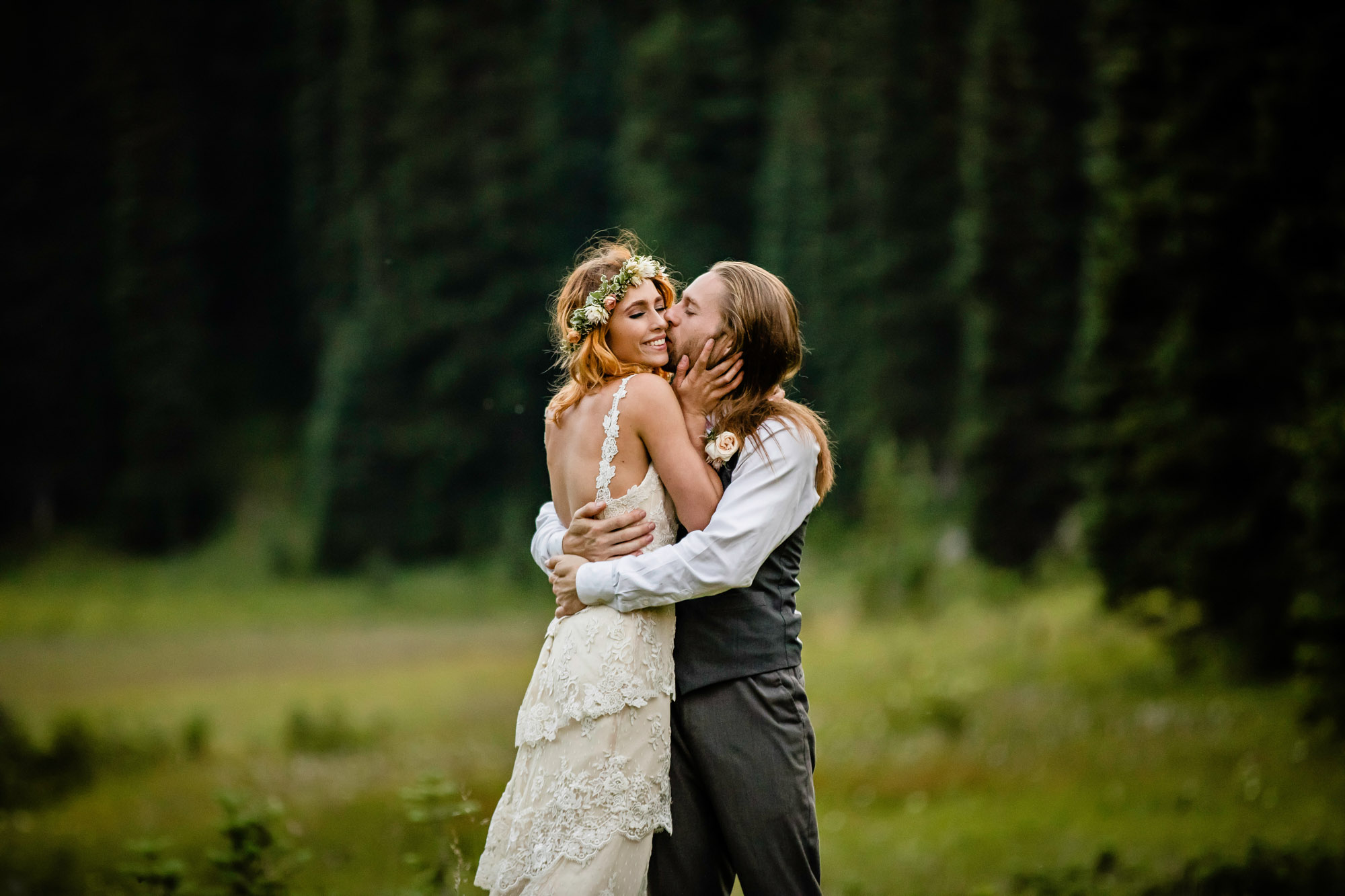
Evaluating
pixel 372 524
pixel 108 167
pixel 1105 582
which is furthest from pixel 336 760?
pixel 108 167

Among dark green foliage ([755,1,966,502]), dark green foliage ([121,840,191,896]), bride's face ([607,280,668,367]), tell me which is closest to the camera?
bride's face ([607,280,668,367])

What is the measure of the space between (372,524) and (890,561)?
1286 cm

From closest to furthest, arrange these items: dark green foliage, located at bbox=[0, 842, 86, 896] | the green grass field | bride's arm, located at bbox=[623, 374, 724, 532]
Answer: bride's arm, located at bbox=[623, 374, 724, 532] → dark green foliage, located at bbox=[0, 842, 86, 896] → the green grass field

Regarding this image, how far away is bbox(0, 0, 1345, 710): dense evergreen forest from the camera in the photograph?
1745cm

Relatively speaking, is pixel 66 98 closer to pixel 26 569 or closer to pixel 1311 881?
pixel 26 569

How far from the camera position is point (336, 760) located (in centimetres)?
1071

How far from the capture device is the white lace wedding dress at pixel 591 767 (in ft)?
10.5

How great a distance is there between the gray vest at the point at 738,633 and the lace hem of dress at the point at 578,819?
0.32 metres

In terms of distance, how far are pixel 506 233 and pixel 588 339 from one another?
22274mm

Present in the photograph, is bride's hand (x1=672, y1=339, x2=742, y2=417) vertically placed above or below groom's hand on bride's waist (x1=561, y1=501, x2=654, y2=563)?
above

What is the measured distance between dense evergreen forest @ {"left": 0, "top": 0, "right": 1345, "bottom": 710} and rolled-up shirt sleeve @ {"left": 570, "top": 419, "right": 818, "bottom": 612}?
788 centimetres

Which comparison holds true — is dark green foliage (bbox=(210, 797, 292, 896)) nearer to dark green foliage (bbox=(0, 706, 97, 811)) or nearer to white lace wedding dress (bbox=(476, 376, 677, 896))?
white lace wedding dress (bbox=(476, 376, 677, 896))

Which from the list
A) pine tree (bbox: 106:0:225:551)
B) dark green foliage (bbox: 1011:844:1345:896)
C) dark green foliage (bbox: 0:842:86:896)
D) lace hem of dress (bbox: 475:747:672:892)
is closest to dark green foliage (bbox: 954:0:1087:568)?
dark green foliage (bbox: 1011:844:1345:896)

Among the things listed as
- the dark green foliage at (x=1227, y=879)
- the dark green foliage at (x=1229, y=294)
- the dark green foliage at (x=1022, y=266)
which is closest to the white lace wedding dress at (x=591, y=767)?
the dark green foliage at (x=1227, y=879)
